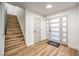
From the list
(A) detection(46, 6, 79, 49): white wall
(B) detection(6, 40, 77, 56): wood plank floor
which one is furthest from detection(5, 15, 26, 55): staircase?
(A) detection(46, 6, 79, 49): white wall

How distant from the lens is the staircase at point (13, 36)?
1.64 meters

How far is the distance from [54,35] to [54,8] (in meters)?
0.55

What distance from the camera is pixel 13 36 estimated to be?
1690mm

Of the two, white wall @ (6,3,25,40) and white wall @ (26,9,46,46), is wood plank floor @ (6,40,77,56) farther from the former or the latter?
white wall @ (6,3,25,40)

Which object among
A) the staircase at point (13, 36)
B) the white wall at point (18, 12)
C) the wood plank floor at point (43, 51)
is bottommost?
the wood plank floor at point (43, 51)

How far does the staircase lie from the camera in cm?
164

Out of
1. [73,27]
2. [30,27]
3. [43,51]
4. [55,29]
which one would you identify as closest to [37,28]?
[30,27]

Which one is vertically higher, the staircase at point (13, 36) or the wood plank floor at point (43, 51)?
the staircase at point (13, 36)

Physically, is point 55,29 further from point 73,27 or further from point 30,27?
point 30,27

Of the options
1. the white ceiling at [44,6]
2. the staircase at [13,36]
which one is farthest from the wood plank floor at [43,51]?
the white ceiling at [44,6]

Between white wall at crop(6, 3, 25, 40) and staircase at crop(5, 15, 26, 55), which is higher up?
white wall at crop(6, 3, 25, 40)

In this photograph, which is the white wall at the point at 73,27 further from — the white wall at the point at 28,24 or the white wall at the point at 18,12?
the white wall at the point at 18,12

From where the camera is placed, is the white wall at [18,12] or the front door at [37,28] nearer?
the white wall at [18,12]

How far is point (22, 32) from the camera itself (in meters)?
1.72
